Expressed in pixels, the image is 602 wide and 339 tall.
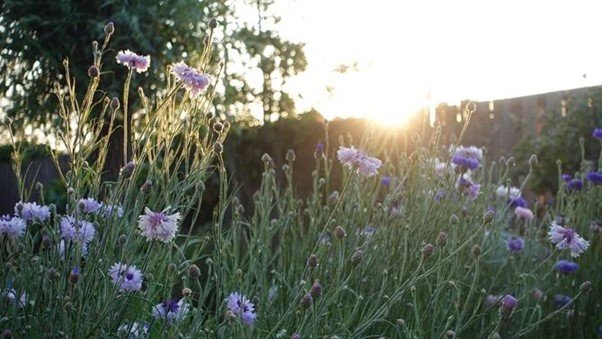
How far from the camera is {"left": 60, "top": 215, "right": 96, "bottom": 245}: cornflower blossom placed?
5.48 feet

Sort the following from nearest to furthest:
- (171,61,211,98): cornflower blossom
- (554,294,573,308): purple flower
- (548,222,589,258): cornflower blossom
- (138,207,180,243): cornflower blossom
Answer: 1. (138,207,180,243): cornflower blossom
2. (171,61,211,98): cornflower blossom
3. (548,222,589,258): cornflower blossom
4. (554,294,573,308): purple flower

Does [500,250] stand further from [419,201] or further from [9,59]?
[9,59]

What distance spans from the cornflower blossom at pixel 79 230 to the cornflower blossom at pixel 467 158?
125cm

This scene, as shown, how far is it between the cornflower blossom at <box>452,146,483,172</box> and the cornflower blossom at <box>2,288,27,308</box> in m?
1.33

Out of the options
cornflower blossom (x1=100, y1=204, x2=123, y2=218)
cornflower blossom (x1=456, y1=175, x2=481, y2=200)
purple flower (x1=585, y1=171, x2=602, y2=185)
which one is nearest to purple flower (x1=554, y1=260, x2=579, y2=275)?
cornflower blossom (x1=456, y1=175, x2=481, y2=200)

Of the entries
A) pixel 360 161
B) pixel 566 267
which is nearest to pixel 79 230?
pixel 360 161

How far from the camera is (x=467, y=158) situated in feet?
8.70

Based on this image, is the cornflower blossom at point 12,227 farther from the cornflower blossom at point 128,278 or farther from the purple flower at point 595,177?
the purple flower at point 595,177

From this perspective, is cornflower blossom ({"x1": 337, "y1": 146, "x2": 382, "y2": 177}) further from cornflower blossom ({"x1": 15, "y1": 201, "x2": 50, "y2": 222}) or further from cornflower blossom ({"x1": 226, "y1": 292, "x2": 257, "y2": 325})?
cornflower blossom ({"x1": 15, "y1": 201, "x2": 50, "y2": 222})

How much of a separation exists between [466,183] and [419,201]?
0.57 feet

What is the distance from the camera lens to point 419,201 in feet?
8.85

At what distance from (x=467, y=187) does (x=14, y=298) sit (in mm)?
1494

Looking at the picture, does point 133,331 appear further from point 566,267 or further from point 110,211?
point 566,267

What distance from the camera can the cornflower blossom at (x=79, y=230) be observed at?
1671 mm
